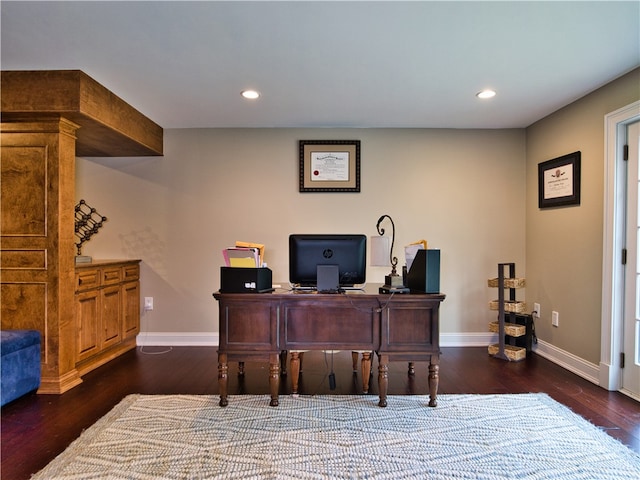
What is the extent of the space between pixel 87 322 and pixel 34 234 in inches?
33.8

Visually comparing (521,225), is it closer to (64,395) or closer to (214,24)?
(214,24)

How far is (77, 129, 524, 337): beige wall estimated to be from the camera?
365 cm

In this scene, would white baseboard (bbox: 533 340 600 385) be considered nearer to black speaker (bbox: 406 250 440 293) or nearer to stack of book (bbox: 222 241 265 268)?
black speaker (bbox: 406 250 440 293)

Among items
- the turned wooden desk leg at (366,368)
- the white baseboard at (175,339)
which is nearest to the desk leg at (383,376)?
the turned wooden desk leg at (366,368)

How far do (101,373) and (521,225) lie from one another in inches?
172

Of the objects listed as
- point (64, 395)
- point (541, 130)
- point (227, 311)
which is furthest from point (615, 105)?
point (64, 395)

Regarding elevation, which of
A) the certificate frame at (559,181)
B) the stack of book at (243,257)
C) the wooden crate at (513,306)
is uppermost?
the certificate frame at (559,181)

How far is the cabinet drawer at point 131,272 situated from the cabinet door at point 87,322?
1.41 feet

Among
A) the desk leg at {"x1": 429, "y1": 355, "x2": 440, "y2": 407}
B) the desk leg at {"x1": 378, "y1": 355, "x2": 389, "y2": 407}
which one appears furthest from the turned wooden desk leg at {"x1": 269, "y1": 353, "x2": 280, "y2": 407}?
the desk leg at {"x1": 429, "y1": 355, "x2": 440, "y2": 407}

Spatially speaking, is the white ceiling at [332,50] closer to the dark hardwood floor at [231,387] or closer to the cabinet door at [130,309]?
the cabinet door at [130,309]

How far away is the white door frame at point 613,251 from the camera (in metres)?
2.49

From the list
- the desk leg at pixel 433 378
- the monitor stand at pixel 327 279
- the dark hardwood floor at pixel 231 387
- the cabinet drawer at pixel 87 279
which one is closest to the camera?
the dark hardwood floor at pixel 231 387

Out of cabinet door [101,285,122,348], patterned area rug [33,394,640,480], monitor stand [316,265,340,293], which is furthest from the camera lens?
cabinet door [101,285,122,348]

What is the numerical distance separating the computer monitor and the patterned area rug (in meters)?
0.87
